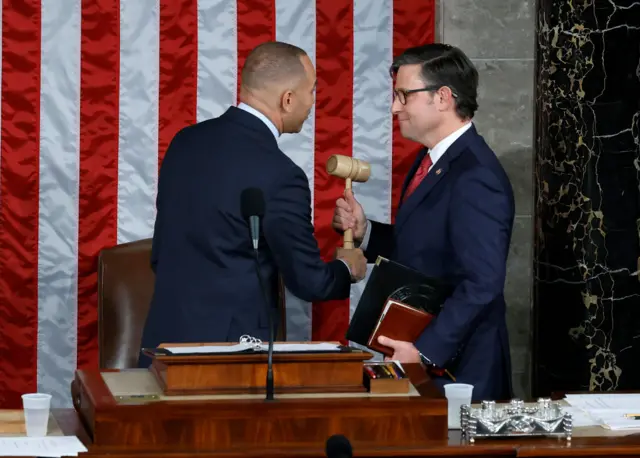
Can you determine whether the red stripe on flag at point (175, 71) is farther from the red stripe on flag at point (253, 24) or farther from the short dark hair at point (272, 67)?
the short dark hair at point (272, 67)

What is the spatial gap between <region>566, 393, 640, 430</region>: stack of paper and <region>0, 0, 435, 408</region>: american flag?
1.95 m

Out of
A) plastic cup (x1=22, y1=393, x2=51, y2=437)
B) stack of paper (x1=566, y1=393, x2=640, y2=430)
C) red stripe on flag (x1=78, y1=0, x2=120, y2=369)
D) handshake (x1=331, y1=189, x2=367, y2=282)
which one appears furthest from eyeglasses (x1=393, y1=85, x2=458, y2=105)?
plastic cup (x1=22, y1=393, x2=51, y2=437)

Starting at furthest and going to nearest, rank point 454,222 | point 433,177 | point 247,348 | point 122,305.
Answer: point 122,305, point 433,177, point 454,222, point 247,348

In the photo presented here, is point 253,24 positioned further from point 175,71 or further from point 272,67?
point 272,67

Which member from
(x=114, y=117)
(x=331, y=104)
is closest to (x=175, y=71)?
(x=114, y=117)

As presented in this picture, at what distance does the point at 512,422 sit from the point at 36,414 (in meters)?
1.07

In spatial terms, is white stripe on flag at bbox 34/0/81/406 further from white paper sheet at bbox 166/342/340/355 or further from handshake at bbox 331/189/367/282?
white paper sheet at bbox 166/342/340/355

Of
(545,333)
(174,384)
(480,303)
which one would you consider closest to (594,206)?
(545,333)

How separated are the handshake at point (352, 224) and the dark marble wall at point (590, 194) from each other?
1016 millimetres

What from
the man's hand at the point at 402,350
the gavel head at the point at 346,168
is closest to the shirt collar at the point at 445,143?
the gavel head at the point at 346,168

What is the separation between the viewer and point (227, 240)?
357cm

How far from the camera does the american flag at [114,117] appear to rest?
4812 mm

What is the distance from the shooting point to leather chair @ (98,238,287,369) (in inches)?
180

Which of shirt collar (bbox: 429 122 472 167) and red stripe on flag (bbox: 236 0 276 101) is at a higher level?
red stripe on flag (bbox: 236 0 276 101)
